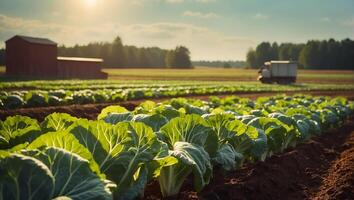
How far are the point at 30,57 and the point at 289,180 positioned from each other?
1869 inches

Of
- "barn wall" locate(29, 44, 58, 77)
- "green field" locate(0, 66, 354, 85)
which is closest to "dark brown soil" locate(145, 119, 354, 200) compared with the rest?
"barn wall" locate(29, 44, 58, 77)

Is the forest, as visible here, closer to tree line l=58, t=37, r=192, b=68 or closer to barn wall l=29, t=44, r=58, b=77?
tree line l=58, t=37, r=192, b=68

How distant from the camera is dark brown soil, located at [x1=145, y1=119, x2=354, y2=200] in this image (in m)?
5.21

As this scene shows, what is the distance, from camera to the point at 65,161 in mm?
2951

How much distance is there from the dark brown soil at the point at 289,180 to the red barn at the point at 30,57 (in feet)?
147

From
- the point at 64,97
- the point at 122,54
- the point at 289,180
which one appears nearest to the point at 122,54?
the point at 122,54

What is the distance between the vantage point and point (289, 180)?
6.66m

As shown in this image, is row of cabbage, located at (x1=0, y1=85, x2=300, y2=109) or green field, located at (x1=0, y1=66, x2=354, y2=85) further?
green field, located at (x1=0, y1=66, x2=354, y2=85)

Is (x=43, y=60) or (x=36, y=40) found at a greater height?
(x=36, y=40)

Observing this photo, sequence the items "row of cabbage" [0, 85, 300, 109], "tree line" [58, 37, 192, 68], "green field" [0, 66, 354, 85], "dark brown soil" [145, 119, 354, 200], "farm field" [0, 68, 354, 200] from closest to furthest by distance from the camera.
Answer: "farm field" [0, 68, 354, 200] < "dark brown soil" [145, 119, 354, 200] < "row of cabbage" [0, 85, 300, 109] < "green field" [0, 66, 354, 85] < "tree line" [58, 37, 192, 68]

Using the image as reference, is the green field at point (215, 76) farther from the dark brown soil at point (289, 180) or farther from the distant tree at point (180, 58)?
the dark brown soil at point (289, 180)

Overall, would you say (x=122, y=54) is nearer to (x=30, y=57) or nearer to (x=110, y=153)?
(x=30, y=57)

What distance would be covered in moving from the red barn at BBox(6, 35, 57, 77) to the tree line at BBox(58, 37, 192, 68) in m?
59.7

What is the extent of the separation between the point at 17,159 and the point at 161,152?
1.67 m
